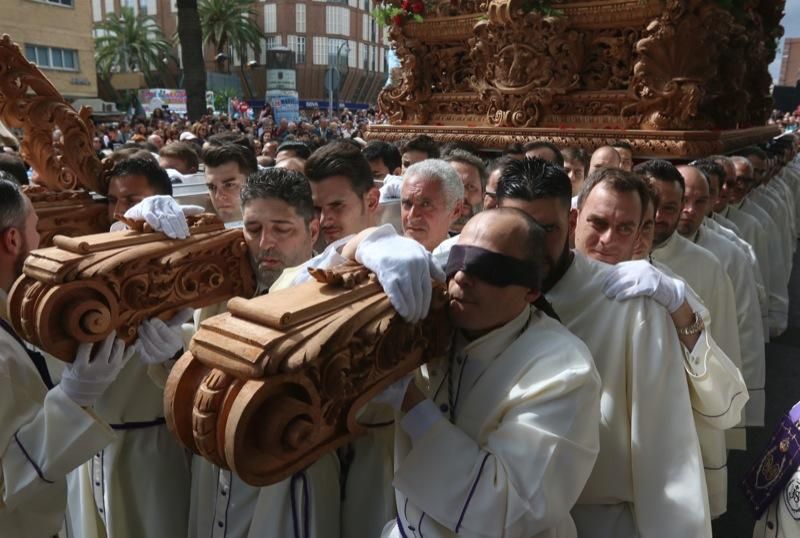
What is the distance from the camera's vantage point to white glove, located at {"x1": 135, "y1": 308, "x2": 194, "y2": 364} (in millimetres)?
1903

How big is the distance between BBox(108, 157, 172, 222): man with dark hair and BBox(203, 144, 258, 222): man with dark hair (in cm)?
65

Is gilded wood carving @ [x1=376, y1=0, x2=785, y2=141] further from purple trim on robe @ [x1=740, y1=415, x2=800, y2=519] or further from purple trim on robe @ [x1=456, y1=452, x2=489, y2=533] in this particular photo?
purple trim on robe @ [x1=456, y1=452, x2=489, y2=533]

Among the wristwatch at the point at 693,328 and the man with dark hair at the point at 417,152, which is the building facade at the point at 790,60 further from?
the wristwatch at the point at 693,328

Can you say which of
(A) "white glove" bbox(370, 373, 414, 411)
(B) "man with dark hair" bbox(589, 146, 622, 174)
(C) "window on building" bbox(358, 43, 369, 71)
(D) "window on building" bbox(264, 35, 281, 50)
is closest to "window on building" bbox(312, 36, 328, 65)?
(D) "window on building" bbox(264, 35, 281, 50)

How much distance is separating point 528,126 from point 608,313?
4.65 m

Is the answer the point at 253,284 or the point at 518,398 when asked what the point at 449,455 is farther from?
the point at 253,284

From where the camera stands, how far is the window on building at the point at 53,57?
1134 inches

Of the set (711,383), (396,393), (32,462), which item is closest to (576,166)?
(711,383)

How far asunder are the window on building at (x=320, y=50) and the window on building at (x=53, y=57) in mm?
21289

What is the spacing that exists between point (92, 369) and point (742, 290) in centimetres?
374

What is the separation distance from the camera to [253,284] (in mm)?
2287

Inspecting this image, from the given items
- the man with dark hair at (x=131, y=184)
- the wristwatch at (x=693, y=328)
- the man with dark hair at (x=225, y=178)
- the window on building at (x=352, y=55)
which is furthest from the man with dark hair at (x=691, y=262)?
the window on building at (x=352, y=55)

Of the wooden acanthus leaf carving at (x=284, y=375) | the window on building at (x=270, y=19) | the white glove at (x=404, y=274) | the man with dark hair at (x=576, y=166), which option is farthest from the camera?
the window on building at (x=270, y=19)

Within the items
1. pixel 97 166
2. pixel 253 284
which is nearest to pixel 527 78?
pixel 97 166
